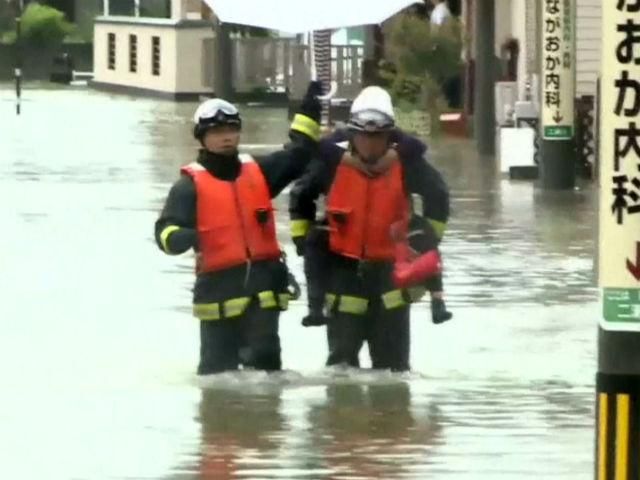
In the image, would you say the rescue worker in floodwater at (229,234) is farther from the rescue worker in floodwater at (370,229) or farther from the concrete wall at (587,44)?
the concrete wall at (587,44)

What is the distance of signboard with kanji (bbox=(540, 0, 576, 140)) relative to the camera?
2550 centimetres

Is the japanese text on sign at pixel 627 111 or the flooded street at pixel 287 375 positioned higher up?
the japanese text on sign at pixel 627 111

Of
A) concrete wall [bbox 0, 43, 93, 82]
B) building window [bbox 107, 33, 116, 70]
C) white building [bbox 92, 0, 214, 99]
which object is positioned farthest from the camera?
concrete wall [bbox 0, 43, 93, 82]

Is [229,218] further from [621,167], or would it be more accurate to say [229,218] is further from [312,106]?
[621,167]

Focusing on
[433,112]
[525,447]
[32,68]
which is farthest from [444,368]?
[32,68]

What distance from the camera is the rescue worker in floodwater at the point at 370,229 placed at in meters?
12.8

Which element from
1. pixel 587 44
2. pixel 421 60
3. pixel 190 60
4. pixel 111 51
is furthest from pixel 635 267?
pixel 111 51

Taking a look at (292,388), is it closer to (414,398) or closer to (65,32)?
(414,398)

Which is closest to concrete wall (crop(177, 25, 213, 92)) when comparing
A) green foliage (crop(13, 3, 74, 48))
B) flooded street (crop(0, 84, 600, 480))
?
green foliage (crop(13, 3, 74, 48))

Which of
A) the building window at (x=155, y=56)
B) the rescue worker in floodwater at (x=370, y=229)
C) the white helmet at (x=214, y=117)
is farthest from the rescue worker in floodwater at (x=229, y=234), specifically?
the building window at (x=155, y=56)

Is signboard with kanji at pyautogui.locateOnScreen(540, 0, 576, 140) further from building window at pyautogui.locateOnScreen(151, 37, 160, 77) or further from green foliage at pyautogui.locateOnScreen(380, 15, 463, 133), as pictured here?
building window at pyautogui.locateOnScreen(151, 37, 160, 77)

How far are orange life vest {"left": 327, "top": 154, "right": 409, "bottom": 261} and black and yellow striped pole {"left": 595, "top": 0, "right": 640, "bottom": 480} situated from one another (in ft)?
17.1

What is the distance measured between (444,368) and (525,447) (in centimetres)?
277

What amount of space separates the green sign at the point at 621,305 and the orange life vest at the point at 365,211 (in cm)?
531
